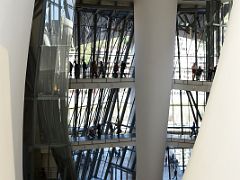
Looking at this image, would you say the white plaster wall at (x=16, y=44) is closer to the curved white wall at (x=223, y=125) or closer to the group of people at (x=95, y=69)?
the curved white wall at (x=223, y=125)

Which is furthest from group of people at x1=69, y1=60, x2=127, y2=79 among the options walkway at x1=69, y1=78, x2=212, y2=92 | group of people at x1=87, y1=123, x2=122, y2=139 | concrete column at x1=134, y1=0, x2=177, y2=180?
concrete column at x1=134, y1=0, x2=177, y2=180

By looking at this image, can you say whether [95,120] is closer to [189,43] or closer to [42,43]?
[189,43]

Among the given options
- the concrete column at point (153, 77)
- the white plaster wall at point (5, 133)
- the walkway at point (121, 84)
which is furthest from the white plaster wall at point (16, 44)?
the walkway at point (121, 84)

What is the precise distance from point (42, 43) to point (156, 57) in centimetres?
462

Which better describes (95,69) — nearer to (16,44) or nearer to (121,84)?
(121,84)

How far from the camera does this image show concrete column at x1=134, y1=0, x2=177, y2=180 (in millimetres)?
12664

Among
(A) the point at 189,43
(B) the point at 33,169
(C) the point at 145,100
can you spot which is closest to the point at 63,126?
(B) the point at 33,169

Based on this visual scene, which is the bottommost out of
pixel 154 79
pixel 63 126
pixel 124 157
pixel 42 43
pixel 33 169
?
pixel 124 157

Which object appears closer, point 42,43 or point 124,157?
point 42,43

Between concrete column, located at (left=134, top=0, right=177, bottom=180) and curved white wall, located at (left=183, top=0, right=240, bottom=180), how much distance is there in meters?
9.87

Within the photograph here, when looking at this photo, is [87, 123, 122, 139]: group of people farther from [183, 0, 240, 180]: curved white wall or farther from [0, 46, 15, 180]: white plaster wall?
[183, 0, 240, 180]: curved white wall

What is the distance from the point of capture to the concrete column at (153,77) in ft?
41.5

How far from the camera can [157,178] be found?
47.2 feet

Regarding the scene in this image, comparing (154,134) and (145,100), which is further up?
(145,100)
